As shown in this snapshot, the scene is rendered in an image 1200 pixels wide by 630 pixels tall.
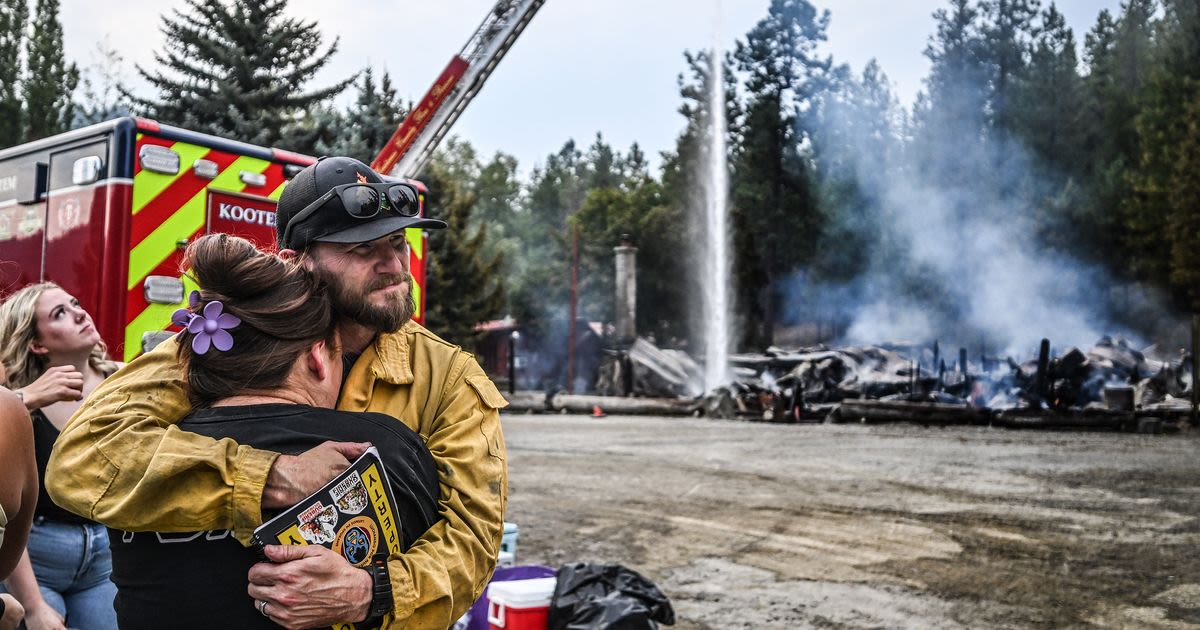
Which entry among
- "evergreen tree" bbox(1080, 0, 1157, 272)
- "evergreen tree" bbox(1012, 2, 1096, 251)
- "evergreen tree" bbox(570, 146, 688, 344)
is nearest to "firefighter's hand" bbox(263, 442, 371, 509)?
"evergreen tree" bbox(1080, 0, 1157, 272)

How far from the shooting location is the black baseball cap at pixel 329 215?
6.57 feet

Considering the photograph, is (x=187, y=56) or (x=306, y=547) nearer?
(x=306, y=547)

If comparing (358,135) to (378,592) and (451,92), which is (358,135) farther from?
(378,592)

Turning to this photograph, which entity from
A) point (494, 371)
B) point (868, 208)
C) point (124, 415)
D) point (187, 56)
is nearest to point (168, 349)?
point (124, 415)

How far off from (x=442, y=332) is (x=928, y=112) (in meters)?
32.7

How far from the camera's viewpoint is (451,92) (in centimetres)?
691

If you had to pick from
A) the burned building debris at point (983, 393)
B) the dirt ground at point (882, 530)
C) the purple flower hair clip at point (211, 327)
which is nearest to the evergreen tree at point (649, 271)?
the burned building debris at point (983, 393)

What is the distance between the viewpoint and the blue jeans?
2.92m

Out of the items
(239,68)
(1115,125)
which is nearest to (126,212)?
(239,68)

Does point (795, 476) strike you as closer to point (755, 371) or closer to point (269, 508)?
point (269, 508)

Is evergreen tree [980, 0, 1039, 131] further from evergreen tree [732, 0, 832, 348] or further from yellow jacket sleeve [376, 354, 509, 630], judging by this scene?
yellow jacket sleeve [376, 354, 509, 630]

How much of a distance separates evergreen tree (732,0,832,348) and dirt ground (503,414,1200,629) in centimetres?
3422

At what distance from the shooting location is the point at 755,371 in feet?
109

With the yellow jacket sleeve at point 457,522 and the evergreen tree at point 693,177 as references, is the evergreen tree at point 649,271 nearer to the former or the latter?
the evergreen tree at point 693,177
